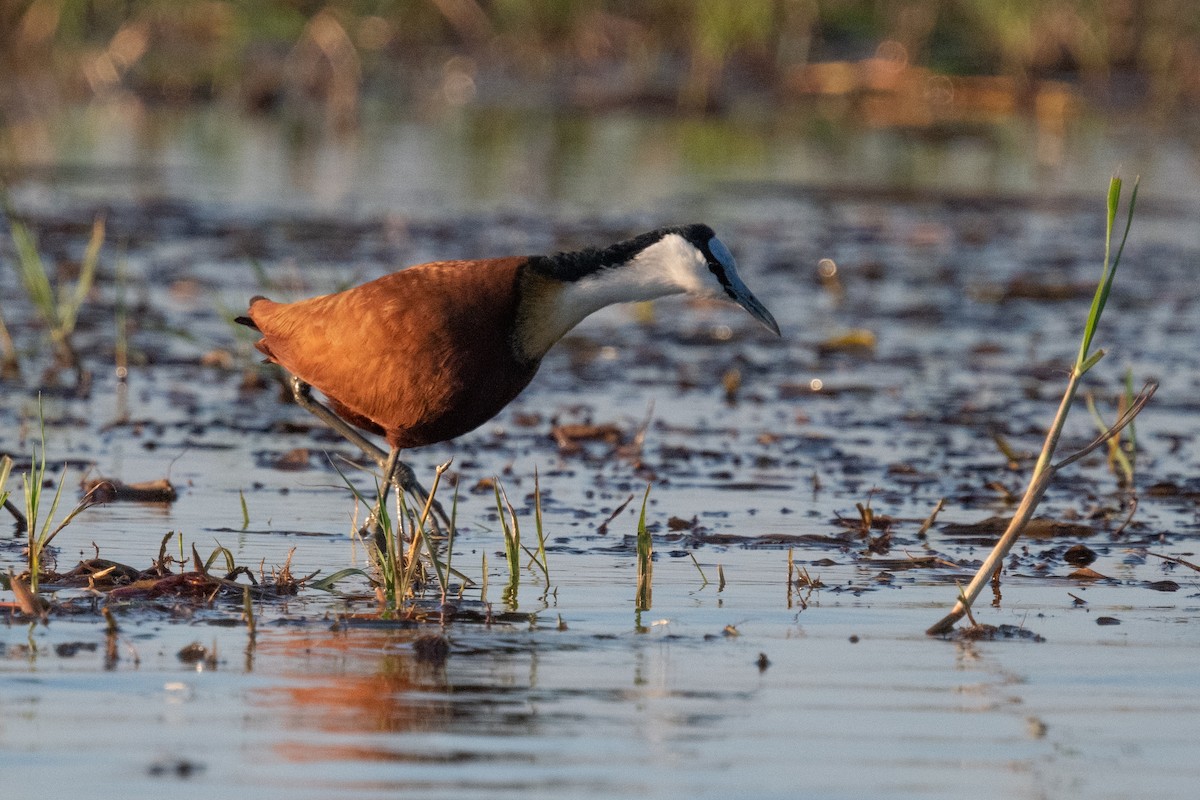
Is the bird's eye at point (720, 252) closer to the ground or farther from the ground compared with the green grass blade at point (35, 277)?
closer to the ground

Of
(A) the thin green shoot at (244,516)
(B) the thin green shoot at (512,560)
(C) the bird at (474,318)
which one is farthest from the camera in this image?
(A) the thin green shoot at (244,516)

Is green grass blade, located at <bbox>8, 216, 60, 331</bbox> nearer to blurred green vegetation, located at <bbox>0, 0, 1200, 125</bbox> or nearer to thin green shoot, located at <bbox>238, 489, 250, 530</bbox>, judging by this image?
thin green shoot, located at <bbox>238, 489, 250, 530</bbox>

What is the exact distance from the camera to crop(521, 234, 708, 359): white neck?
→ 581 cm

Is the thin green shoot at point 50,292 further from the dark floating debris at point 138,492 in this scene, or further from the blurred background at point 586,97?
the blurred background at point 586,97

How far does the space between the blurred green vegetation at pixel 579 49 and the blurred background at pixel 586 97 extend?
0.04 meters

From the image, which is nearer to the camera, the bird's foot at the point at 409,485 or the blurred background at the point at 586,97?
the bird's foot at the point at 409,485

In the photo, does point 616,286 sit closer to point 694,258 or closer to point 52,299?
point 694,258

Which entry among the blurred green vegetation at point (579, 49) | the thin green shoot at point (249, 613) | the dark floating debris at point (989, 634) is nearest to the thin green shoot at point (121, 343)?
the thin green shoot at point (249, 613)

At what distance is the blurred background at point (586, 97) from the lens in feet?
55.3

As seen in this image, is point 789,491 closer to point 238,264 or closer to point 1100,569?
point 1100,569

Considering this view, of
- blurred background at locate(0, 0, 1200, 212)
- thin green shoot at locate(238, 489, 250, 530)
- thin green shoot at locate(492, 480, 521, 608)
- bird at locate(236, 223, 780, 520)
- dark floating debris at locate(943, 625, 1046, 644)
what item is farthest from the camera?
blurred background at locate(0, 0, 1200, 212)

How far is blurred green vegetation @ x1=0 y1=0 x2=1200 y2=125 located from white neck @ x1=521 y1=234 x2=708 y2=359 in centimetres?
1501

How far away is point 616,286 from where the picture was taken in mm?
5844

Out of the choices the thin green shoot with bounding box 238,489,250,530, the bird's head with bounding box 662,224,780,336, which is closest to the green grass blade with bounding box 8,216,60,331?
the thin green shoot with bounding box 238,489,250,530
